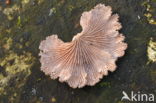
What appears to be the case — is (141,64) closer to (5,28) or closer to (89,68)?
(89,68)

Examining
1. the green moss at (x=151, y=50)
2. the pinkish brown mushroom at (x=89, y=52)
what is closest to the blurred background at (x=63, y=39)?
the green moss at (x=151, y=50)

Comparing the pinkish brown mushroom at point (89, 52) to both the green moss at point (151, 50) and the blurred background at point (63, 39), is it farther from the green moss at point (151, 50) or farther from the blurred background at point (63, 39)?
the green moss at point (151, 50)

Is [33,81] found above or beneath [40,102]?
above

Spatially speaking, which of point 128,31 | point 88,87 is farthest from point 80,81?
point 128,31

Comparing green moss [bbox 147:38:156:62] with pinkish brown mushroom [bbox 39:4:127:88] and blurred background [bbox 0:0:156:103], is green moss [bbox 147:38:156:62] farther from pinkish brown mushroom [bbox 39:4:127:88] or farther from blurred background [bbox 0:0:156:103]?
pinkish brown mushroom [bbox 39:4:127:88]

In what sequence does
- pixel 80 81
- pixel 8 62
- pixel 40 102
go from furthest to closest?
pixel 8 62, pixel 40 102, pixel 80 81
